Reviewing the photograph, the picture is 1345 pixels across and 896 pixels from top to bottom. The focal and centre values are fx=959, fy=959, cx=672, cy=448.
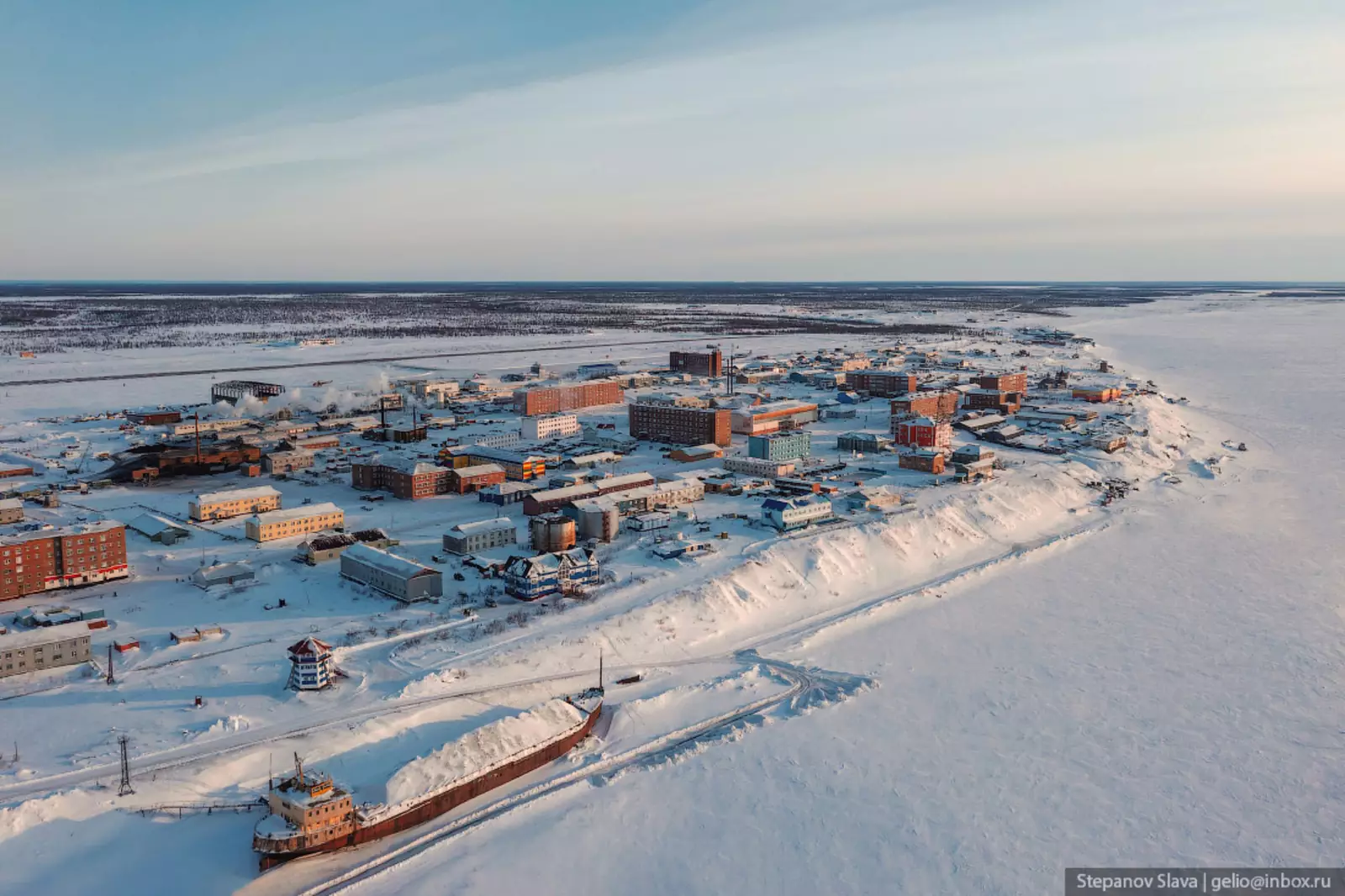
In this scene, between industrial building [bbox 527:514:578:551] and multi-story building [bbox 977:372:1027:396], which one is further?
multi-story building [bbox 977:372:1027:396]

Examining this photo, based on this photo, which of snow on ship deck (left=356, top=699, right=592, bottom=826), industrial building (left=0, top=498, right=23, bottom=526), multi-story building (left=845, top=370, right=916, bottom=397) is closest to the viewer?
snow on ship deck (left=356, top=699, right=592, bottom=826)

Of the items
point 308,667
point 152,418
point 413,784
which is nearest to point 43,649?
point 308,667

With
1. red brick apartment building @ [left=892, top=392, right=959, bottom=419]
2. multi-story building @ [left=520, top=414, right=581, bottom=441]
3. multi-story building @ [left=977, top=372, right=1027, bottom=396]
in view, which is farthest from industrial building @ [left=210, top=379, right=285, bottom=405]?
multi-story building @ [left=977, top=372, right=1027, bottom=396]

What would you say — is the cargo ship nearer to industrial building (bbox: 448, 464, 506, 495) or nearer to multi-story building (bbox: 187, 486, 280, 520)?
multi-story building (bbox: 187, 486, 280, 520)

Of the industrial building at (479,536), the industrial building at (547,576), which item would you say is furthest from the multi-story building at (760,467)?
the industrial building at (547,576)

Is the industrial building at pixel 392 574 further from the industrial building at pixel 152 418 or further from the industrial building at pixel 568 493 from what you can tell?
the industrial building at pixel 152 418

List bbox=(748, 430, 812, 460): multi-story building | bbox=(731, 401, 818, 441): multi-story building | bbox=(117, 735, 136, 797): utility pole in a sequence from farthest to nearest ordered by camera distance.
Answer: bbox=(731, 401, 818, 441): multi-story building → bbox=(748, 430, 812, 460): multi-story building → bbox=(117, 735, 136, 797): utility pole
